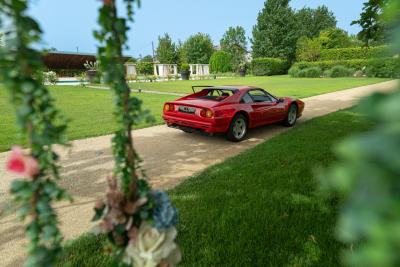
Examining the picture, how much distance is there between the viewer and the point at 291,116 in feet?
30.7

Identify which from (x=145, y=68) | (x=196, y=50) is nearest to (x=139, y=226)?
(x=145, y=68)

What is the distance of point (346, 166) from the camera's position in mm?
501

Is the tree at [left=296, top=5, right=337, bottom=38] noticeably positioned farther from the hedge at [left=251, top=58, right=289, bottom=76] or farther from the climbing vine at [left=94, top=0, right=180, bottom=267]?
the climbing vine at [left=94, top=0, right=180, bottom=267]

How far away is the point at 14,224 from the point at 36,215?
3.20 m

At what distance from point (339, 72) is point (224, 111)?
34849mm

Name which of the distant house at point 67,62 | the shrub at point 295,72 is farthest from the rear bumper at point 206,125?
the shrub at point 295,72

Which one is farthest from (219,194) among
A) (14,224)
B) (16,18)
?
(16,18)

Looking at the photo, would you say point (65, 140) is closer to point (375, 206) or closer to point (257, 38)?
point (375, 206)

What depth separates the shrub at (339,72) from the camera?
37.4 meters

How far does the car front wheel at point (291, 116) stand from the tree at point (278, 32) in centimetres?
4822

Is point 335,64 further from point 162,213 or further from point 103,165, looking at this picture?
point 162,213

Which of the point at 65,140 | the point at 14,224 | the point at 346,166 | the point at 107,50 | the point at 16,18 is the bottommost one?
the point at 14,224

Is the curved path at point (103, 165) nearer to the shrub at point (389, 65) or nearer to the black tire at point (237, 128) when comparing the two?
the black tire at point (237, 128)

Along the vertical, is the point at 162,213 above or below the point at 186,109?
above
